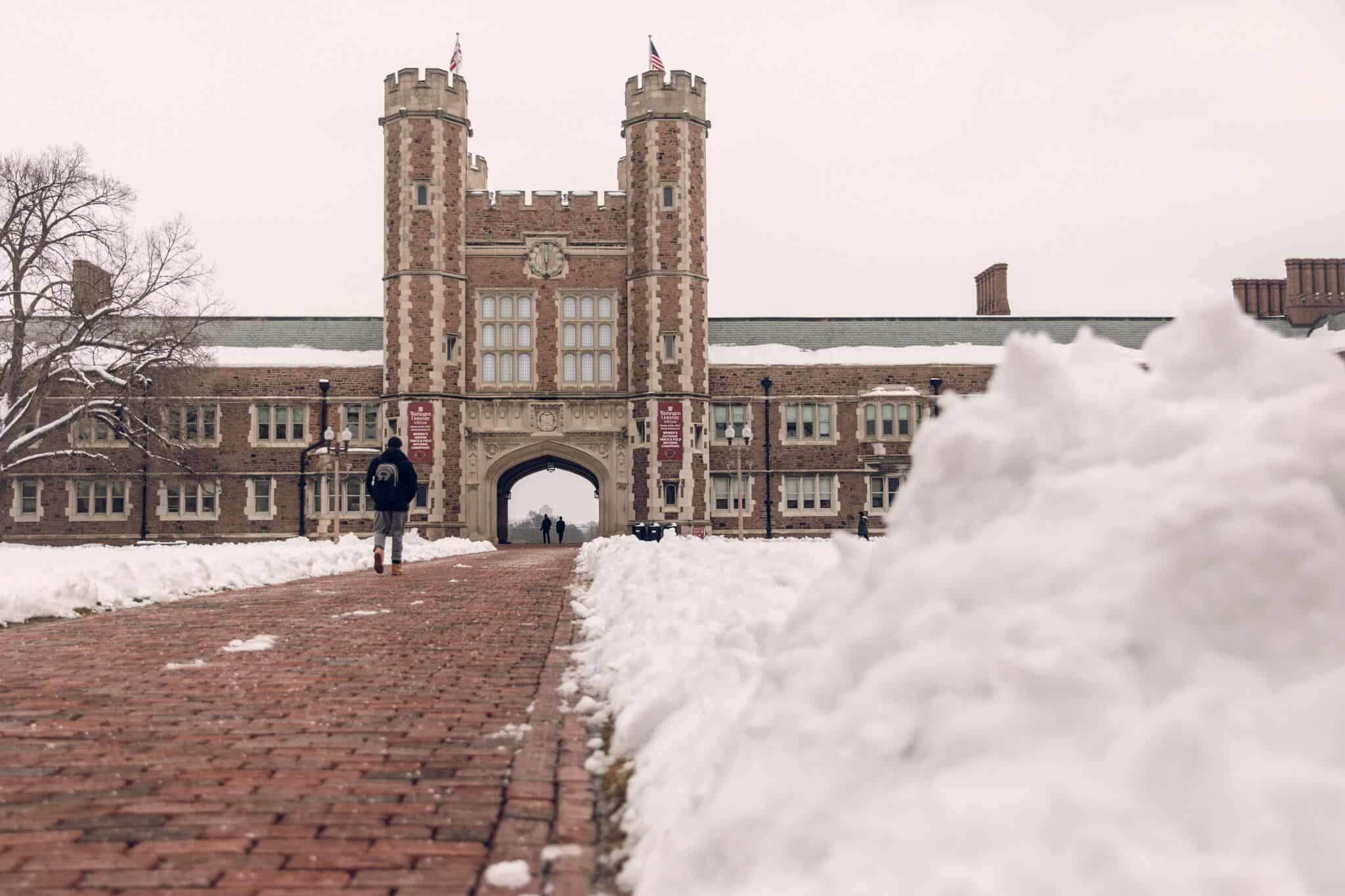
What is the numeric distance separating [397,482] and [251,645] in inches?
235

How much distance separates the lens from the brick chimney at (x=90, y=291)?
1071 inches

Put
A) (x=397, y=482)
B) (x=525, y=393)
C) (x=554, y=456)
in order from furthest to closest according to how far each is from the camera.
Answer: (x=554, y=456) → (x=525, y=393) → (x=397, y=482)

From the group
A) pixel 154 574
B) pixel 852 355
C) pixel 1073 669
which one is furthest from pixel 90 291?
pixel 1073 669

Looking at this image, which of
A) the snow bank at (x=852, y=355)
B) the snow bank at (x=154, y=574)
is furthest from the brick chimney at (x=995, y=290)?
the snow bank at (x=154, y=574)

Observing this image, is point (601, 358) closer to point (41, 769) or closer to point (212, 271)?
point (212, 271)

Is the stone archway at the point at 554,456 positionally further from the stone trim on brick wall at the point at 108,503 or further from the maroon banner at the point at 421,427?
the stone trim on brick wall at the point at 108,503

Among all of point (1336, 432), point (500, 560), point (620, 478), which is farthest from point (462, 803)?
point (620, 478)

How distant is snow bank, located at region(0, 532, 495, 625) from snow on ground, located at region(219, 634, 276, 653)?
2.75 m

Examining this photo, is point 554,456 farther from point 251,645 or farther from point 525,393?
point 251,645

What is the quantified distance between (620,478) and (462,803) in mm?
29963

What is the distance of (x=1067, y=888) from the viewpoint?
176 centimetres

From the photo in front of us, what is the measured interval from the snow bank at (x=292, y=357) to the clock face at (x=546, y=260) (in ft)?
19.5

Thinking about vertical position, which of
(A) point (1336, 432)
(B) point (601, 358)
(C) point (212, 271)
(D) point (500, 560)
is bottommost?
(D) point (500, 560)

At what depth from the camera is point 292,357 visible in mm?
35562
